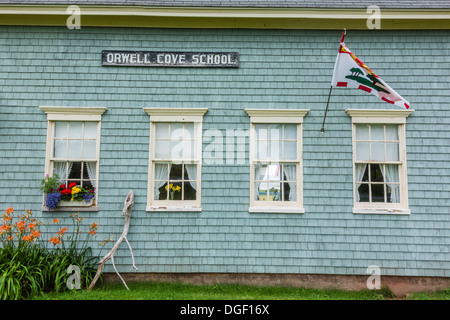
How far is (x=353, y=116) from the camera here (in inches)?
275

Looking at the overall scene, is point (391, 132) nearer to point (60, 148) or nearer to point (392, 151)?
point (392, 151)

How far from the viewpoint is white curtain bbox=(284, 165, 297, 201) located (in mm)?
6961

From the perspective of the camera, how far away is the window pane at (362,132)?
7.03m

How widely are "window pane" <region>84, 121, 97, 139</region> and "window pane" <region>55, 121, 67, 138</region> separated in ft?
1.37

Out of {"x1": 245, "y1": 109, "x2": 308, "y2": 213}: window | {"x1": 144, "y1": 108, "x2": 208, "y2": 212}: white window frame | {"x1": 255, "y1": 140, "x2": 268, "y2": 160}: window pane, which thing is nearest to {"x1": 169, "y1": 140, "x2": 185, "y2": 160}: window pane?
{"x1": 144, "y1": 108, "x2": 208, "y2": 212}: white window frame

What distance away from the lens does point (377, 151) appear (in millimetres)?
6984

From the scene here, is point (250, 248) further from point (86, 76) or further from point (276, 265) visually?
point (86, 76)

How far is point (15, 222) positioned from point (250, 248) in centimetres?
459

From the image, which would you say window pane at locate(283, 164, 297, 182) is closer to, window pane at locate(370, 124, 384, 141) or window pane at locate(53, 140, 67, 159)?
window pane at locate(370, 124, 384, 141)

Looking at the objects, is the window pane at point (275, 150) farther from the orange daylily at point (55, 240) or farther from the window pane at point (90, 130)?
the orange daylily at point (55, 240)


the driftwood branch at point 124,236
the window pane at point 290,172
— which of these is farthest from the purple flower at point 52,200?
the window pane at point 290,172

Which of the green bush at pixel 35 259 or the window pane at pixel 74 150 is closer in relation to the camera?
the green bush at pixel 35 259

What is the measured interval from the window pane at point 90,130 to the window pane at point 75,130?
102 mm

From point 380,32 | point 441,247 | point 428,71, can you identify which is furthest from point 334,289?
point 380,32
